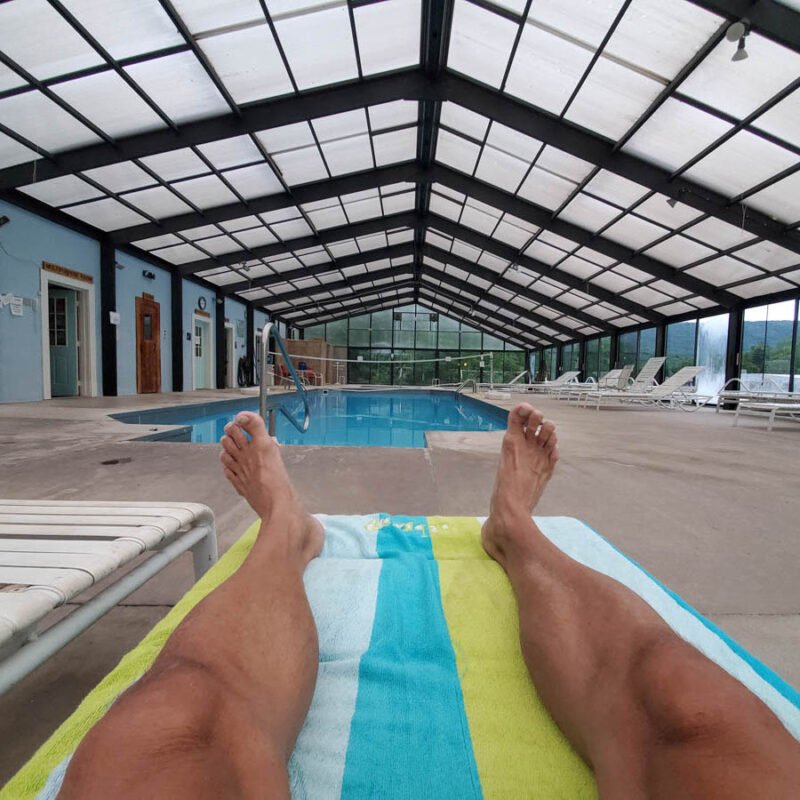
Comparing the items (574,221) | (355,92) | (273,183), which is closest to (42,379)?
(273,183)

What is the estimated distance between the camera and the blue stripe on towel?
0.44m

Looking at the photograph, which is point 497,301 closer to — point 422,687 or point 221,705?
point 422,687

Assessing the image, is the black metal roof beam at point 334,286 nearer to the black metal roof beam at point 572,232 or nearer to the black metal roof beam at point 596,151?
the black metal roof beam at point 572,232

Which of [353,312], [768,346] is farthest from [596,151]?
[353,312]

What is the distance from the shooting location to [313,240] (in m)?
9.10

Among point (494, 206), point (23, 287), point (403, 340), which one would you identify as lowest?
point (23, 287)

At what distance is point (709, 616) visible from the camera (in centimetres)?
87

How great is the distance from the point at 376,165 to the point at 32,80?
4.23 meters

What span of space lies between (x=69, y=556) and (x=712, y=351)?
34.6 ft

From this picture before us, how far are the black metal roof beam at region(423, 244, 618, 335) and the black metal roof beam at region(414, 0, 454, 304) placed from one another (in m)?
4.43

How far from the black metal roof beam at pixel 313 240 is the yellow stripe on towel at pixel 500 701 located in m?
9.12

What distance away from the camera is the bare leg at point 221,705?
0.30 metres

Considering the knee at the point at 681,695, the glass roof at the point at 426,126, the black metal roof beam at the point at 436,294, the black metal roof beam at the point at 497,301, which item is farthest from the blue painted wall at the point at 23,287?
the black metal roof beam at the point at 497,301

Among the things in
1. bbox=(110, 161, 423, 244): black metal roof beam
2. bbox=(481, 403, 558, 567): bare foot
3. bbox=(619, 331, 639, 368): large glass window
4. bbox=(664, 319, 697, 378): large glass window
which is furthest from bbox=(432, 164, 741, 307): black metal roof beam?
bbox=(481, 403, 558, 567): bare foot
